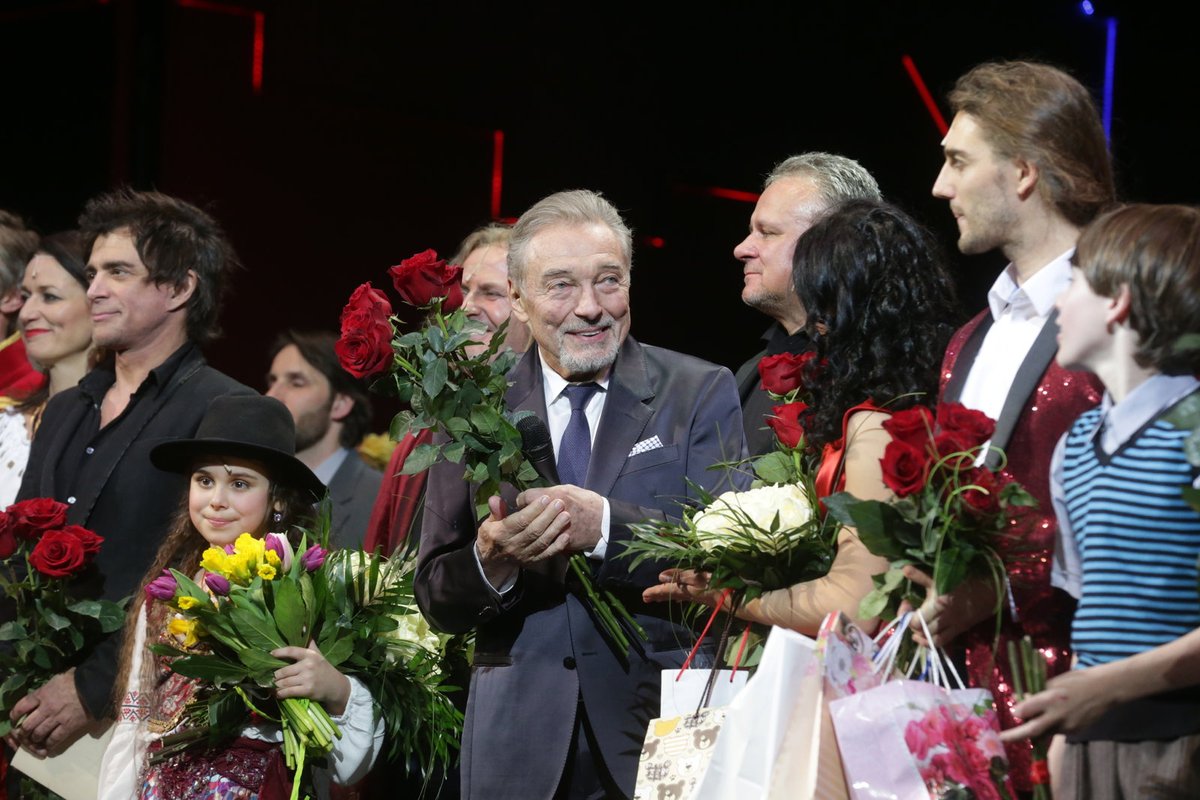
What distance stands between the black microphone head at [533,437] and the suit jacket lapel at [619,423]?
14cm

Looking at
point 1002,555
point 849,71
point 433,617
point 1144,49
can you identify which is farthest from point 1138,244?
point 849,71

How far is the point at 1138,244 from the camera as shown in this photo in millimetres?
2135

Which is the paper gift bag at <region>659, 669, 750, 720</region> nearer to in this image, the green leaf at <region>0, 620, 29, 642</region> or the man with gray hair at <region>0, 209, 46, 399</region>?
the green leaf at <region>0, 620, 29, 642</region>

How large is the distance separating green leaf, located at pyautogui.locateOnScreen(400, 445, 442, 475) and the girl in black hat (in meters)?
0.62

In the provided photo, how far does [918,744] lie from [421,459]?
114 centimetres

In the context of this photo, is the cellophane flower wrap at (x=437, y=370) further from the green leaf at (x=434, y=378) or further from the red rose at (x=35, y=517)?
the red rose at (x=35, y=517)

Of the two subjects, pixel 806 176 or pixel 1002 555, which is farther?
pixel 806 176

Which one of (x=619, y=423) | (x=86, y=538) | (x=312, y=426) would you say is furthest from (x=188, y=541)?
(x=312, y=426)

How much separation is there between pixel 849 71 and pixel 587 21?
1162 mm

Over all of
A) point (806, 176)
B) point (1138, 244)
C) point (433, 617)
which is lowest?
point (433, 617)

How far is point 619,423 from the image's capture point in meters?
3.20

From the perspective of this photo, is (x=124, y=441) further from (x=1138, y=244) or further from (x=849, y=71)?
(x=849, y=71)

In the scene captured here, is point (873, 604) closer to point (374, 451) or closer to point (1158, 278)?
point (1158, 278)

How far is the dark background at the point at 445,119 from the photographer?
596 centimetres
